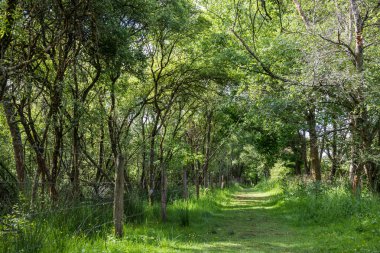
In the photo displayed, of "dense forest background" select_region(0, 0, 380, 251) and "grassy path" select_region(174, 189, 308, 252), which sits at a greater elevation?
"dense forest background" select_region(0, 0, 380, 251)

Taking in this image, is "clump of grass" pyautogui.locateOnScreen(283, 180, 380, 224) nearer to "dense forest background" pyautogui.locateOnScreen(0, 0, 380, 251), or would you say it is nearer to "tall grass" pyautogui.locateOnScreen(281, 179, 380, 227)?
"tall grass" pyautogui.locateOnScreen(281, 179, 380, 227)

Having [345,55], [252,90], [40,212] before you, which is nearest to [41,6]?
[40,212]

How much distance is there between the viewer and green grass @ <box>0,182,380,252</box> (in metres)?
5.85

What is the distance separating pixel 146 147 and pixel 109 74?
564 centimetres

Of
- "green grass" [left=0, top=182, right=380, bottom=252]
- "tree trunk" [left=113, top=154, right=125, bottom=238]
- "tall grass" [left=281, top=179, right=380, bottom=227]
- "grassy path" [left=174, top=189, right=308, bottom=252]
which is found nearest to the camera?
"green grass" [left=0, top=182, right=380, bottom=252]

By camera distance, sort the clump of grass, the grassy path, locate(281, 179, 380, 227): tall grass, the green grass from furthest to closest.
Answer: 1. the clump of grass
2. locate(281, 179, 380, 227): tall grass
3. the grassy path
4. the green grass

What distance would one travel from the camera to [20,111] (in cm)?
881

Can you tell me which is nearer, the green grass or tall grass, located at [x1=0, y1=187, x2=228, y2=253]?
tall grass, located at [x1=0, y1=187, x2=228, y2=253]

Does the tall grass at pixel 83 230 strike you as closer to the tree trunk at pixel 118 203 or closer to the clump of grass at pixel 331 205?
the tree trunk at pixel 118 203

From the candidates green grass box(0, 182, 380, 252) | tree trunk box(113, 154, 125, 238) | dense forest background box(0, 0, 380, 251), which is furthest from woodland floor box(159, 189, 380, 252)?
dense forest background box(0, 0, 380, 251)

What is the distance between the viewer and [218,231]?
10.5m

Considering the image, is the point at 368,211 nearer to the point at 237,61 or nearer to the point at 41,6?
the point at 237,61

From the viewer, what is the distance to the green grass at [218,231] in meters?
5.85

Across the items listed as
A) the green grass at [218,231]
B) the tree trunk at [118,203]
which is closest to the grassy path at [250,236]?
the green grass at [218,231]
